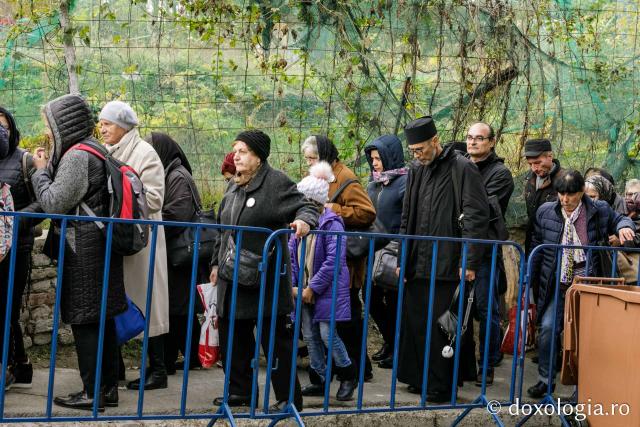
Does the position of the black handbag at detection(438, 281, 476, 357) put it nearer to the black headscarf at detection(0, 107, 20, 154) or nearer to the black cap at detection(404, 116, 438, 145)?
the black cap at detection(404, 116, 438, 145)

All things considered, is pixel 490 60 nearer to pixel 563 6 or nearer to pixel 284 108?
pixel 563 6

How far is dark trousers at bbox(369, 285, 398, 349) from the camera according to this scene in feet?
25.7

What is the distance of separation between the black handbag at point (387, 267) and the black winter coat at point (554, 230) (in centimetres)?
97

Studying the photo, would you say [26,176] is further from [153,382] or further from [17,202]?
[153,382]

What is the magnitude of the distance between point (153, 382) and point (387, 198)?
227cm

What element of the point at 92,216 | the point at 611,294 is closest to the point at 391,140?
the point at 611,294

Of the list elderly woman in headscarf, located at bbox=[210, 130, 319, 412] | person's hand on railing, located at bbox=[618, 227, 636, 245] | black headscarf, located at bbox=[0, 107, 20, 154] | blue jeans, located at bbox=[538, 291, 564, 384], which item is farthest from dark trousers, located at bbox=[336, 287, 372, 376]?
black headscarf, located at bbox=[0, 107, 20, 154]

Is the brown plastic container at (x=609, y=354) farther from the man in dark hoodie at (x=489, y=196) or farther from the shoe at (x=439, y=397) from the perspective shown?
the man in dark hoodie at (x=489, y=196)

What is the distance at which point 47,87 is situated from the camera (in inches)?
338

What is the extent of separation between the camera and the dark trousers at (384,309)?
7.84 meters

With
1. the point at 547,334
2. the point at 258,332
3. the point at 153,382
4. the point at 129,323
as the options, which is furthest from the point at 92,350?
the point at 547,334

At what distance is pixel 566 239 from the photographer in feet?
24.3

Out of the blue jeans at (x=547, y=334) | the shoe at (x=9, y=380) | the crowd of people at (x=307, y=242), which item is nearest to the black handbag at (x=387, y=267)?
the crowd of people at (x=307, y=242)

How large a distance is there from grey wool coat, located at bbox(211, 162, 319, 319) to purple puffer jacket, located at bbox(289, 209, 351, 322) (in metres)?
0.46
